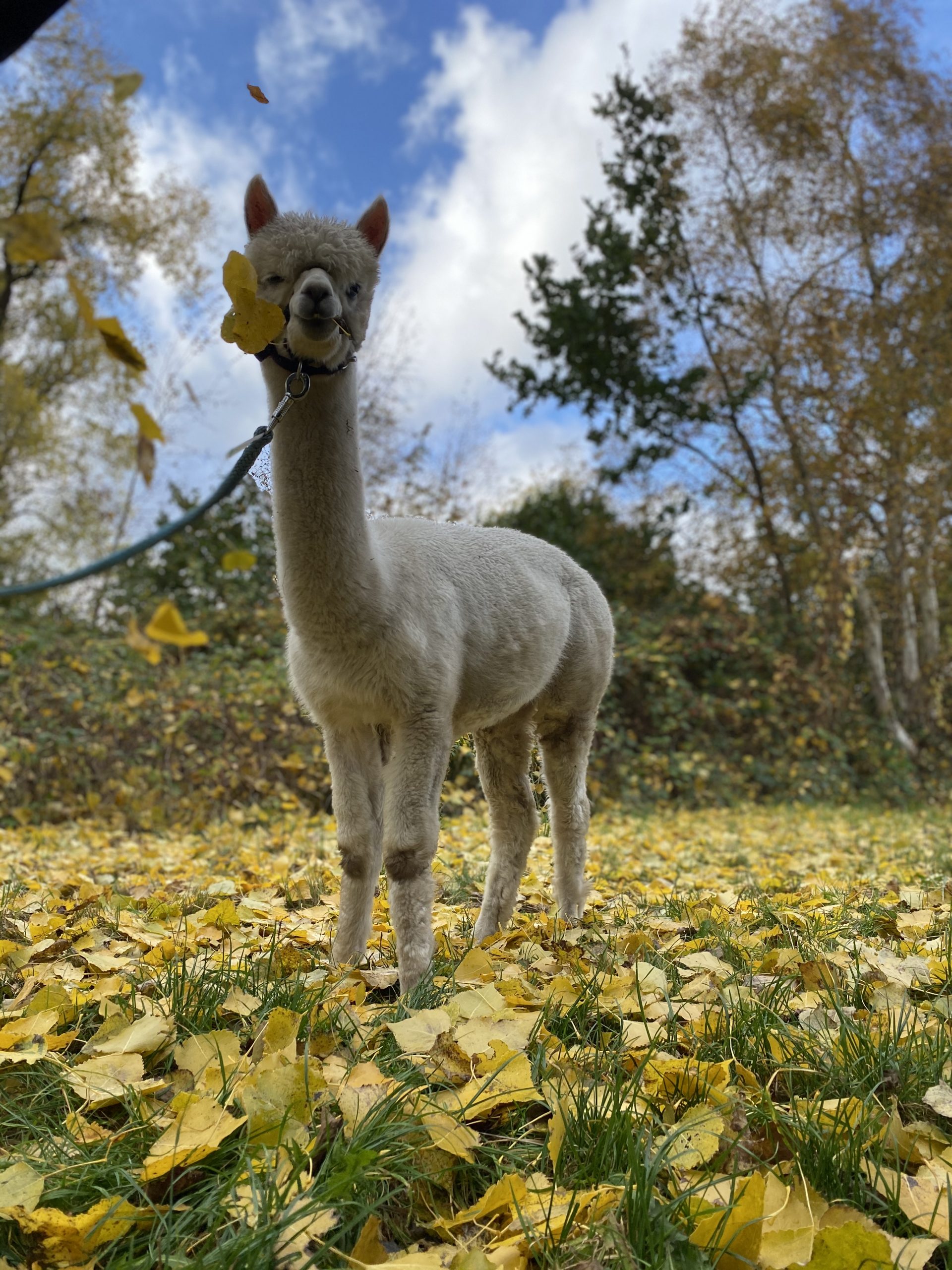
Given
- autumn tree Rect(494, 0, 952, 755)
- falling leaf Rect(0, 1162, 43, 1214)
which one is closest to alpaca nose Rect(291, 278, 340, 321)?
falling leaf Rect(0, 1162, 43, 1214)

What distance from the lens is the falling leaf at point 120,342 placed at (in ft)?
3.71

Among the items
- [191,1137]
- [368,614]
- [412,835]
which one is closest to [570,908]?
[412,835]

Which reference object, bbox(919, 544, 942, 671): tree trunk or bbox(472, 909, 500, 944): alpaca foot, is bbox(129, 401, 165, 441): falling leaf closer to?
bbox(472, 909, 500, 944): alpaca foot

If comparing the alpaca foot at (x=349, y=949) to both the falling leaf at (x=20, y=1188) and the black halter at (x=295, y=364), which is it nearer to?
the falling leaf at (x=20, y=1188)

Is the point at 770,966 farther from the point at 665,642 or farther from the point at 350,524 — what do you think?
the point at 665,642

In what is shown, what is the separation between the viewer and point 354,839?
2.88m

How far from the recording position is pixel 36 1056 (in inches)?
72.1

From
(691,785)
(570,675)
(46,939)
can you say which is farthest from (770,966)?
(691,785)

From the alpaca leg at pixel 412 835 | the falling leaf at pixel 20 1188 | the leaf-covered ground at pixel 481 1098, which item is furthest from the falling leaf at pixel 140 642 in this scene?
the alpaca leg at pixel 412 835

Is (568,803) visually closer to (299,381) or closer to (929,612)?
(299,381)

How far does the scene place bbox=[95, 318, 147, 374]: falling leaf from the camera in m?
1.13

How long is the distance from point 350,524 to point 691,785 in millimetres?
8176

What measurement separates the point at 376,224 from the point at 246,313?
49.3 inches

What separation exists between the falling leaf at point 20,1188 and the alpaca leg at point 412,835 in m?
1.24
